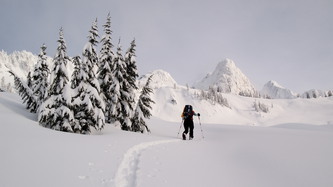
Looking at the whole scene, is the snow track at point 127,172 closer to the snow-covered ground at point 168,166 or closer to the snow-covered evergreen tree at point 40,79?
the snow-covered ground at point 168,166

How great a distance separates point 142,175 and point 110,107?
13.5 metres

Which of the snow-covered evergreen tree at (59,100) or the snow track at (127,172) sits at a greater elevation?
the snow-covered evergreen tree at (59,100)

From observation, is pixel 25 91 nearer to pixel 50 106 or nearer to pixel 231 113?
pixel 50 106

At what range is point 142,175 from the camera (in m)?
→ 4.96

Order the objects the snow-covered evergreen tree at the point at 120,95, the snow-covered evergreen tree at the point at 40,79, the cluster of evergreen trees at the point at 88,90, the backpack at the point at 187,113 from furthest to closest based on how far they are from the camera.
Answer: the snow-covered evergreen tree at the point at 40,79 → the snow-covered evergreen tree at the point at 120,95 → the backpack at the point at 187,113 → the cluster of evergreen trees at the point at 88,90

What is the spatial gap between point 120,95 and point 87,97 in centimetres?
407

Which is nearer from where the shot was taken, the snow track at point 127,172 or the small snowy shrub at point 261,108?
the snow track at point 127,172

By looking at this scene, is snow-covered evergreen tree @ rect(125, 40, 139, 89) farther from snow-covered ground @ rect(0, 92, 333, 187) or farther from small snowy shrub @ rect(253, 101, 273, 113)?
small snowy shrub @ rect(253, 101, 273, 113)

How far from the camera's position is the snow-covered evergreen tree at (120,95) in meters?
17.2

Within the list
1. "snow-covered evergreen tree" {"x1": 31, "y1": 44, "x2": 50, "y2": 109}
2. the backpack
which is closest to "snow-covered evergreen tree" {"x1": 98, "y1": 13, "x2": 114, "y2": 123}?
"snow-covered evergreen tree" {"x1": 31, "y1": 44, "x2": 50, "y2": 109}

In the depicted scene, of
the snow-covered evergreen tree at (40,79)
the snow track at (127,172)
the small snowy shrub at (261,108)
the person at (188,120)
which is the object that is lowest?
the snow track at (127,172)

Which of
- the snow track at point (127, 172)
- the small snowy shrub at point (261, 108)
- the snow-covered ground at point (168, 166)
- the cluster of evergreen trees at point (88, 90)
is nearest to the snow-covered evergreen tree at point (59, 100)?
the cluster of evergreen trees at point (88, 90)

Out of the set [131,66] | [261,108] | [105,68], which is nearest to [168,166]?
[105,68]

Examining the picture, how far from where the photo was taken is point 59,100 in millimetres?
14336
